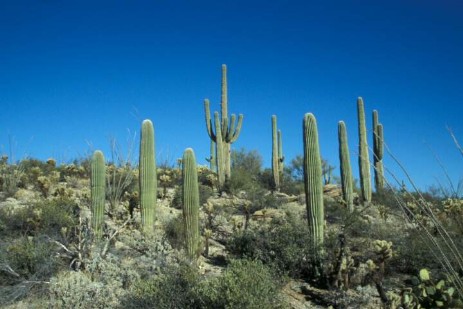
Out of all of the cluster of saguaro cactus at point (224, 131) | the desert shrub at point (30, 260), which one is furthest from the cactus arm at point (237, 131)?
the desert shrub at point (30, 260)

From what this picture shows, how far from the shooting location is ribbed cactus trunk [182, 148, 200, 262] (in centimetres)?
1026

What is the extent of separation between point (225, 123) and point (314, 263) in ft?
34.5

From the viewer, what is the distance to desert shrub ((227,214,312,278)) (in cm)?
932

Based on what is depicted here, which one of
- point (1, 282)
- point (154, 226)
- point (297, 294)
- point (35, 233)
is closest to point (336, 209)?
point (154, 226)

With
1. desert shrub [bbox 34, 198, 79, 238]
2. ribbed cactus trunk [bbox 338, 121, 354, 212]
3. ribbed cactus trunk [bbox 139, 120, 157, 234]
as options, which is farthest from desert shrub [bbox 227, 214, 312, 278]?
ribbed cactus trunk [bbox 338, 121, 354, 212]

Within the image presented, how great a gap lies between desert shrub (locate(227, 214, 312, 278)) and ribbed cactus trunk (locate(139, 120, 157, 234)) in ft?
6.95

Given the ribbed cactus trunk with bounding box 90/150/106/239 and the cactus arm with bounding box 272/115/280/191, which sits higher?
the cactus arm with bounding box 272/115/280/191

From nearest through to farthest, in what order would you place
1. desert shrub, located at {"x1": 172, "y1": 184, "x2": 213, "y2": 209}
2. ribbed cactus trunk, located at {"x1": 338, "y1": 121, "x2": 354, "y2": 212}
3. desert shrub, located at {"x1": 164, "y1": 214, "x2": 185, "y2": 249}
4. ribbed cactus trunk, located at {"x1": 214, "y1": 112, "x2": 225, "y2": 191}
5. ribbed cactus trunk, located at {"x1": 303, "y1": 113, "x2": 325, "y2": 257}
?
ribbed cactus trunk, located at {"x1": 303, "y1": 113, "x2": 325, "y2": 257}, desert shrub, located at {"x1": 164, "y1": 214, "x2": 185, "y2": 249}, ribbed cactus trunk, located at {"x1": 338, "y1": 121, "x2": 354, "y2": 212}, desert shrub, located at {"x1": 172, "y1": 184, "x2": 213, "y2": 209}, ribbed cactus trunk, located at {"x1": 214, "y1": 112, "x2": 225, "y2": 191}

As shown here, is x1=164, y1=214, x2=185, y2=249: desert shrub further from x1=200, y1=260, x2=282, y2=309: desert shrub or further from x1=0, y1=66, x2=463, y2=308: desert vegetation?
x1=200, y1=260, x2=282, y2=309: desert shrub

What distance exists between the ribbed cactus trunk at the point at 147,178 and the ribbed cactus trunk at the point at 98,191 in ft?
2.93

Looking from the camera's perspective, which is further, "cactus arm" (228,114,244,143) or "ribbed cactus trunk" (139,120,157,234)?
"cactus arm" (228,114,244,143)

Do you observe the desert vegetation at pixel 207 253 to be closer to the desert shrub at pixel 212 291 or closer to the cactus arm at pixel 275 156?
the desert shrub at pixel 212 291

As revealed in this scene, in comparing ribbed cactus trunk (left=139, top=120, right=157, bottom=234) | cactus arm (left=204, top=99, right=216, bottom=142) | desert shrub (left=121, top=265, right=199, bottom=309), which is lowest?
desert shrub (left=121, top=265, right=199, bottom=309)

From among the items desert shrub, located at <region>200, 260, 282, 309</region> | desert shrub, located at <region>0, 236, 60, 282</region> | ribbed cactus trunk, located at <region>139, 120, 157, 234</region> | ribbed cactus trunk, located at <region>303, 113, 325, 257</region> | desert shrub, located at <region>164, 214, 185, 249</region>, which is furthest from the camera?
ribbed cactus trunk, located at <region>139, 120, 157, 234</region>
